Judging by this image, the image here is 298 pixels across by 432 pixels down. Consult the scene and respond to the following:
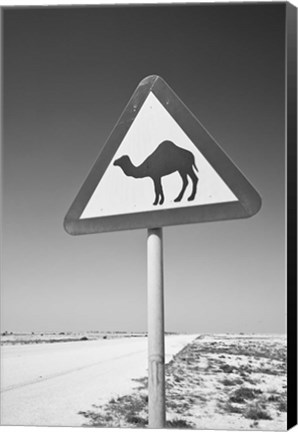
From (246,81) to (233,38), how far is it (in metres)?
0.41

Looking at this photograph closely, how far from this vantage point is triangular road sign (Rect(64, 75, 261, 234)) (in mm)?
2145

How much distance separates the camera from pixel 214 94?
426 cm

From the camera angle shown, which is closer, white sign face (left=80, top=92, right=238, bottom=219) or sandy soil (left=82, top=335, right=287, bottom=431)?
white sign face (left=80, top=92, right=238, bottom=219)

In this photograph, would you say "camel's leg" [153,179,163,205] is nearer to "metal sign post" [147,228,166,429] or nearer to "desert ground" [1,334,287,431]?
"metal sign post" [147,228,166,429]

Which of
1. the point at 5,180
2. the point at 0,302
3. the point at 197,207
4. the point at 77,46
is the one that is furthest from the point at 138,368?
the point at 197,207

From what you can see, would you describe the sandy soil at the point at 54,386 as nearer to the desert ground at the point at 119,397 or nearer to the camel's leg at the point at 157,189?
the desert ground at the point at 119,397

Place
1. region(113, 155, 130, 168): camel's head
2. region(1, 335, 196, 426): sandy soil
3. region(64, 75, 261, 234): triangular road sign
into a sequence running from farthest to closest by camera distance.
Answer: region(1, 335, 196, 426): sandy soil → region(113, 155, 130, 168): camel's head → region(64, 75, 261, 234): triangular road sign

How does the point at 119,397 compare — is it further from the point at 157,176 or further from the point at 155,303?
the point at 157,176

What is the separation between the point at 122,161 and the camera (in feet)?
7.47

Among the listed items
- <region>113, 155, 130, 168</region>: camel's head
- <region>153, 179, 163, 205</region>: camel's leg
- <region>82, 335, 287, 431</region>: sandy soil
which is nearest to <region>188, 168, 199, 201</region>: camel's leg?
<region>153, 179, 163, 205</region>: camel's leg

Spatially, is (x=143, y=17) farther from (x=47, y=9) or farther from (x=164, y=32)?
(x=47, y=9)

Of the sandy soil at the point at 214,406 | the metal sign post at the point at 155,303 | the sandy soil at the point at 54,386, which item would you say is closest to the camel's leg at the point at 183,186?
the metal sign post at the point at 155,303

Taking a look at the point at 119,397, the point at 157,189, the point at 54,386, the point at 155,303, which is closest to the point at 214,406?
the point at 119,397

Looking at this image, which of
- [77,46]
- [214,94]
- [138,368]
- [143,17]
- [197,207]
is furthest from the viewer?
[138,368]
